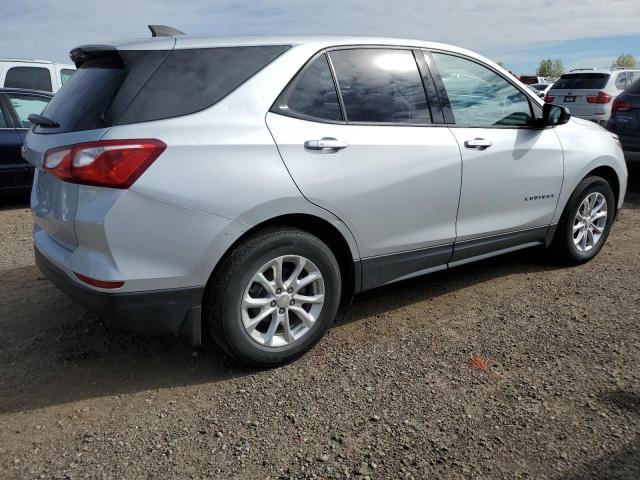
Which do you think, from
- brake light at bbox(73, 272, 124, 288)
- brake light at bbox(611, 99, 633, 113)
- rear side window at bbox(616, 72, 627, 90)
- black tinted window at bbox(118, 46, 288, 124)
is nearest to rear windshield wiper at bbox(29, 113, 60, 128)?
black tinted window at bbox(118, 46, 288, 124)

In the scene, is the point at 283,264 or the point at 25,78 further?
the point at 25,78

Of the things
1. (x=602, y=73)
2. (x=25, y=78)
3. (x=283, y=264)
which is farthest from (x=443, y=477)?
(x=602, y=73)

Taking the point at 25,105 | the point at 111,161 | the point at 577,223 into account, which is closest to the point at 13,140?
the point at 25,105

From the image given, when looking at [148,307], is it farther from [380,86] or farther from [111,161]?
[380,86]

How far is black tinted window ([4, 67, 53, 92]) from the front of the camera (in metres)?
9.96

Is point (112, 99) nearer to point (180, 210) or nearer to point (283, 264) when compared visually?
point (180, 210)

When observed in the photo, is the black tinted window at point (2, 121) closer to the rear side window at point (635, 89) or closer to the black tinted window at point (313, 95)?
the black tinted window at point (313, 95)

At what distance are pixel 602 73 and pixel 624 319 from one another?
10.3m

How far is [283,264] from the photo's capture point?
3.07 meters

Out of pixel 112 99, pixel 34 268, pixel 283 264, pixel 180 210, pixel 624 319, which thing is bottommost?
pixel 34 268

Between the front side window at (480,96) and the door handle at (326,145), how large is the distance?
1018 millimetres

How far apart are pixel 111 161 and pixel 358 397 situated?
1.62 meters

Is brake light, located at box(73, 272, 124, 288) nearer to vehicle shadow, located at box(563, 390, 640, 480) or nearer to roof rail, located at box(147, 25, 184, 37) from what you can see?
roof rail, located at box(147, 25, 184, 37)

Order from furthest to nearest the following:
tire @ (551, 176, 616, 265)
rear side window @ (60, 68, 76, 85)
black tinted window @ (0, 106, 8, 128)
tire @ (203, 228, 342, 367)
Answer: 1. rear side window @ (60, 68, 76, 85)
2. black tinted window @ (0, 106, 8, 128)
3. tire @ (551, 176, 616, 265)
4. tire @ (203, 228, 342, 367)
